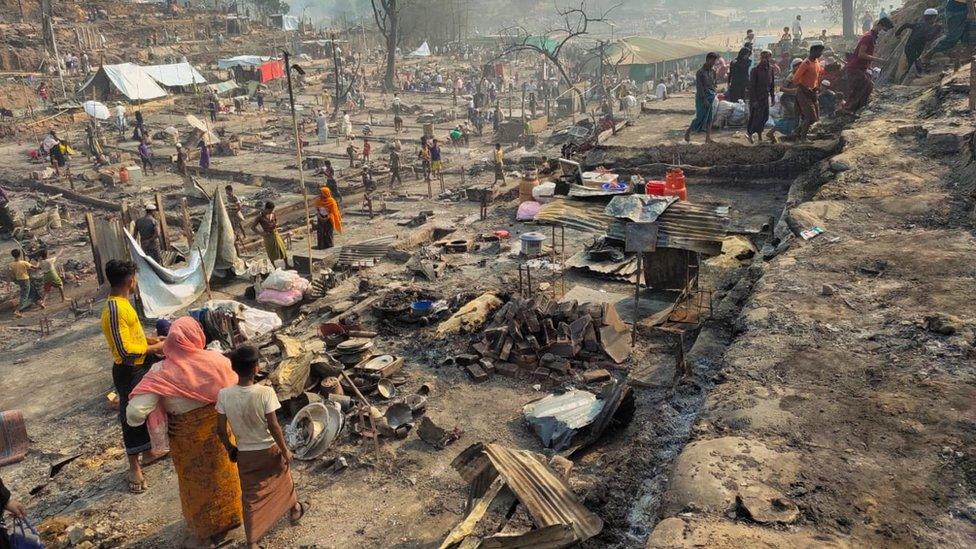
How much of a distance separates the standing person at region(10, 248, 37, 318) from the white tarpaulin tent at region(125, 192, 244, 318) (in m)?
3.22

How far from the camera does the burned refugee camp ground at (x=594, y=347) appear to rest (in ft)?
12.9

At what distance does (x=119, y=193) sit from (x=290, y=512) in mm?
16566

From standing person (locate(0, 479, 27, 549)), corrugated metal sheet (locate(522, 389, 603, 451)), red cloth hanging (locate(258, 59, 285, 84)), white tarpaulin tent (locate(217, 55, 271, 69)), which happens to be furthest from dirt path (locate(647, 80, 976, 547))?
red cloth hanging (locate(258, 59, 285, 84))

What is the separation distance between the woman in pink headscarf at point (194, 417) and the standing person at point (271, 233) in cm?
618

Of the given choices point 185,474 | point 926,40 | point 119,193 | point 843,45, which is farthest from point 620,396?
point 843,45

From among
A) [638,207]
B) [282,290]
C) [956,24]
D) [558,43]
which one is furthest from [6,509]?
[558,43]

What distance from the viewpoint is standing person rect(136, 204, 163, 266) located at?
397 inches

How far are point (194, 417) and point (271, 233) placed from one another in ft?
21.4

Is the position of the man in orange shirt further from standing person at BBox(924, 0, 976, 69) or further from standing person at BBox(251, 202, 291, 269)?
standing person at BBox(251, 202, 291, 269)

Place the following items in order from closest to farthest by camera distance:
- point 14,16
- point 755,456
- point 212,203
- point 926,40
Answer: point 755,456 → point 212,203 → point 926,40 → point 14,16

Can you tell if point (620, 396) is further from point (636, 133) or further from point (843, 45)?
point (843, 45)

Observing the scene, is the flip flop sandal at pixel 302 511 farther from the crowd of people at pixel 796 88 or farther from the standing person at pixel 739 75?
the standing person at pixel 739 75

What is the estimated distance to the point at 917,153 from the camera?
913 centimetres

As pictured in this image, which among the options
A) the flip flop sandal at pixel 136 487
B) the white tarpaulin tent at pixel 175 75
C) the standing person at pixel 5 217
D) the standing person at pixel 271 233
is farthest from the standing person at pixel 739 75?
the white tarpaulin tent at pixel 175 75
